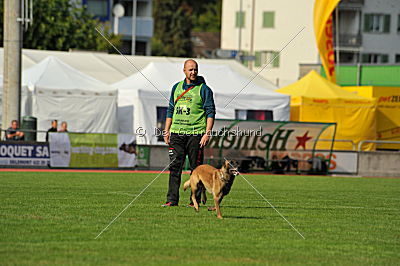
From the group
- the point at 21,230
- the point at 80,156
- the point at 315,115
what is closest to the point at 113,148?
the point at 80,156

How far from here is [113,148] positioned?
27.5 meters

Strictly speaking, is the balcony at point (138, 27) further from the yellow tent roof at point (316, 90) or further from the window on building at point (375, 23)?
the yellow tent roof at point (316, 90)

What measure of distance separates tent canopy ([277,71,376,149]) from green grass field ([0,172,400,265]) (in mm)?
21857

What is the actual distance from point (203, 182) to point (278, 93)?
23882 mm

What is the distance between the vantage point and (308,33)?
68188 millimetres

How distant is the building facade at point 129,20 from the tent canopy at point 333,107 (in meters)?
38.5

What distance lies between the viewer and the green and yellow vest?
12.2 metres

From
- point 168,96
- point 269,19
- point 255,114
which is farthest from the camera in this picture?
point 269,19

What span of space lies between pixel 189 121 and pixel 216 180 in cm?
140

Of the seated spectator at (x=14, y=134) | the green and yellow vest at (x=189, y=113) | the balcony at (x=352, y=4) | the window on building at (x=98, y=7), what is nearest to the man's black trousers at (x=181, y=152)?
the green and yellow vest at (x=189, y=113)

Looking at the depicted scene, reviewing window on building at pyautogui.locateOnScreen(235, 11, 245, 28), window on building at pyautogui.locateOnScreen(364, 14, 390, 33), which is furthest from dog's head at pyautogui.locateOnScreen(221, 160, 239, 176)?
window on building at pyautogui.locateOnScreen(235, 11, 245, 28)

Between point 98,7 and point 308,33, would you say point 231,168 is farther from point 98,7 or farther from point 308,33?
point 98,7

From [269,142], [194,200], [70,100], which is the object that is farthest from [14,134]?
[194,200]

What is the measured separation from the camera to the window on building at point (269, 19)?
6961 centimetres
